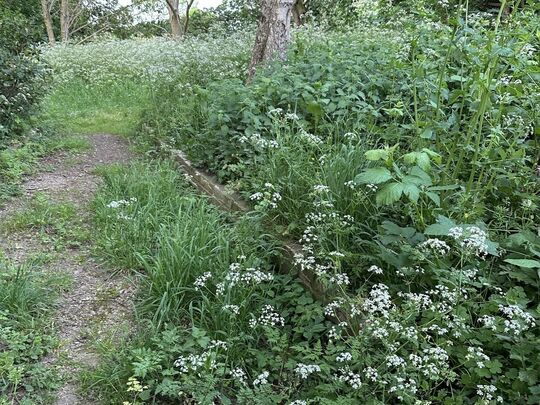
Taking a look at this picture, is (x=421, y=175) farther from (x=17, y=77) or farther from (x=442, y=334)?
(x=17, y=77)

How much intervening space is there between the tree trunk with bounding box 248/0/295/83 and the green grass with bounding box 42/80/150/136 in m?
2.49

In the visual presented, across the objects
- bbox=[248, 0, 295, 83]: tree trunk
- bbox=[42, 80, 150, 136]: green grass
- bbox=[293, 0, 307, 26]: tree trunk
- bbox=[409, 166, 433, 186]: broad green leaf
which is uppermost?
bbox=[293, 0, 307, 26]: tree trunk

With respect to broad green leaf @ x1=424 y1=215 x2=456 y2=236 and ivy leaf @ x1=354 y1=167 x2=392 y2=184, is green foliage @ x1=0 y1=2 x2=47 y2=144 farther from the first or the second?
broad green leaf @ x1=424 y1=215 x2=456 y2=236

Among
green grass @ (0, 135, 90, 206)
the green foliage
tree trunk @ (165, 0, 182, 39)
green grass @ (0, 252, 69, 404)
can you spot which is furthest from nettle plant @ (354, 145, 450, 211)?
tree trunk @ (165, 0, 182, 39)

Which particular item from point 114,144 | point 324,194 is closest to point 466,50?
point 324,194

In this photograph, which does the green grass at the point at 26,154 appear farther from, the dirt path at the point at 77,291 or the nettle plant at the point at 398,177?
the nettle plant at the point at 398,177

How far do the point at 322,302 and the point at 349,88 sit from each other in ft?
7.33

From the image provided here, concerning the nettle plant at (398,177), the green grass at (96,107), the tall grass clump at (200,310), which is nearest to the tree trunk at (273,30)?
the green grass at (96,107)

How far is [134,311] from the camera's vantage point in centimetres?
314

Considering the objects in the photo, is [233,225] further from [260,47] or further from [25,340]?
[260,47]

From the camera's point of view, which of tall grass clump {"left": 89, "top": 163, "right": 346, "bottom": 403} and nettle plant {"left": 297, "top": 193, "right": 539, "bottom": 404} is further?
tall grass clump {"left": 89, "top": 163, "right": 346, "bottom": 403}

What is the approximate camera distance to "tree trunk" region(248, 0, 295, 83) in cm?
630

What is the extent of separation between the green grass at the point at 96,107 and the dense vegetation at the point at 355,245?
3.01 meters

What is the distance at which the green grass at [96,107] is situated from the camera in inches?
296
